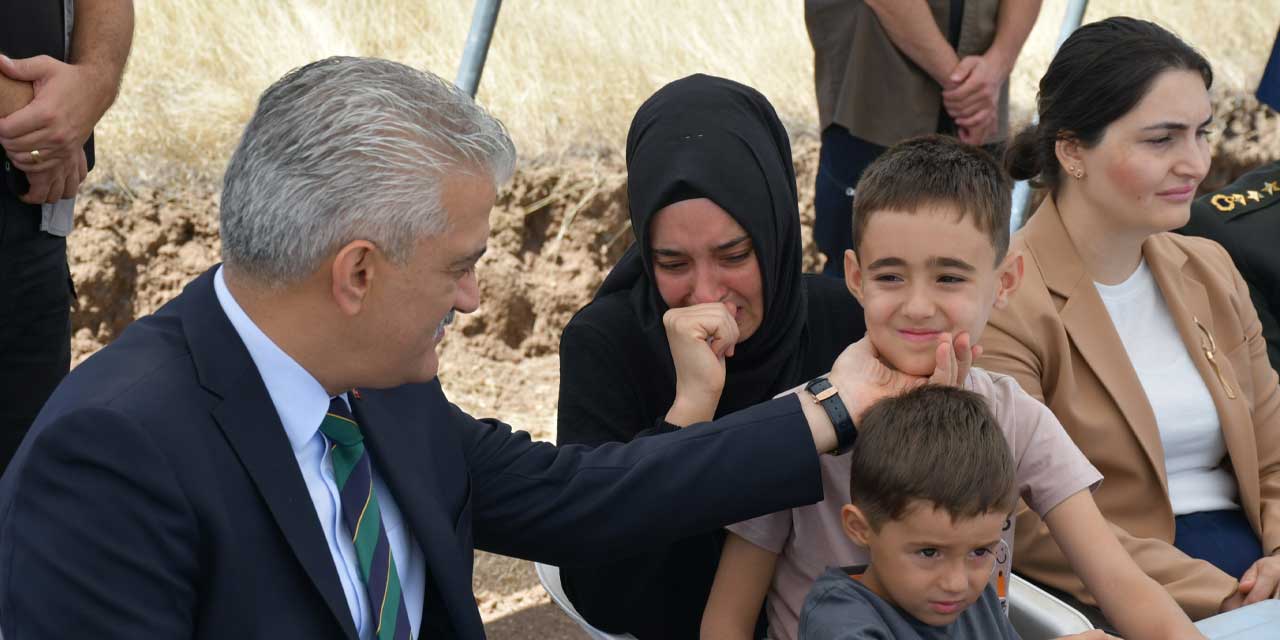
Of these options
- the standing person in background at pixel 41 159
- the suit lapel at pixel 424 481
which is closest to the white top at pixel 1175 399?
the suit lapel at pixel 424 481

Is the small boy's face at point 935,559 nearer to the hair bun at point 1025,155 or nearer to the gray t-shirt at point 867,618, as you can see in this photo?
the gray t-shirt at point 867,618

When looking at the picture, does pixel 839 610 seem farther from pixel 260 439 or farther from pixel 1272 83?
pixel 1272 83

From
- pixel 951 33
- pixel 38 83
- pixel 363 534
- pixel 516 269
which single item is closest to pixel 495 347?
pixel 516 269

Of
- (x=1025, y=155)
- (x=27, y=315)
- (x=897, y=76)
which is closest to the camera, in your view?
(x=27, y=315)

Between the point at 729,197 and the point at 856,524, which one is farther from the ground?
the point at 729,197

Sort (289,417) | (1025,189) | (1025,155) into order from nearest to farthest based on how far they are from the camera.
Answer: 1. (289,417)
2. (1025,155)
3. (1025,189)

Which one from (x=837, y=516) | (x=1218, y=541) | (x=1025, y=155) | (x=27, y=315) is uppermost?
(x=1025, y=155)

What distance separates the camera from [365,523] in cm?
193

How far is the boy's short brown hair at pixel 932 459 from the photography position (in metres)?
2.09

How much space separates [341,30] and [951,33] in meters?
3.20

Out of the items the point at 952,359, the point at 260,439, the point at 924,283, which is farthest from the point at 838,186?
the point at 260,439

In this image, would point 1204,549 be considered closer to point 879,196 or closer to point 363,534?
point 879,196

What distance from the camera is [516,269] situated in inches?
243

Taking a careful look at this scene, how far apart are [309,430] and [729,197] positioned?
104cm
